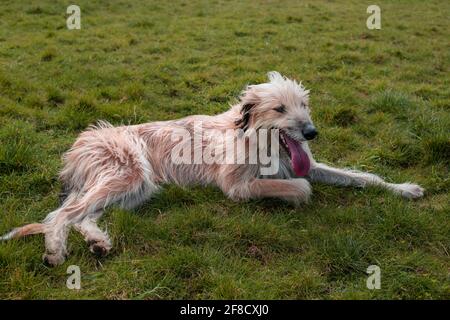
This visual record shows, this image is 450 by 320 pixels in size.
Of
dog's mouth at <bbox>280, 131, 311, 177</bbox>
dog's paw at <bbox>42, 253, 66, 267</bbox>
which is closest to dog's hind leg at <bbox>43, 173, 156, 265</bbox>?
dog's paw at <bbox>42, 253, 66, 267</bbox>

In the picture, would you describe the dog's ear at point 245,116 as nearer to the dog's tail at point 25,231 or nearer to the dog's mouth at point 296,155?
the dog's mouth at point 296,155

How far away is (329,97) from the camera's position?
28.9 ft

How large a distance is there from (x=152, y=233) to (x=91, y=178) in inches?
42.4

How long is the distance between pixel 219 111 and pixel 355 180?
3023 mm

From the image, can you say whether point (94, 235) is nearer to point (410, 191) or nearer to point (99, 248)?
point (99, 248)

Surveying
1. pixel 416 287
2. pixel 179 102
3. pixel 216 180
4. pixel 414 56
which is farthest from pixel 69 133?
pixel 414 56

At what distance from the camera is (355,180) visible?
5824 millimetres

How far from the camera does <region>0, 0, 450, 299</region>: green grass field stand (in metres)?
4.28

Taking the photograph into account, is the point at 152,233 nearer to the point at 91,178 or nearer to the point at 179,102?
the point at 91,178

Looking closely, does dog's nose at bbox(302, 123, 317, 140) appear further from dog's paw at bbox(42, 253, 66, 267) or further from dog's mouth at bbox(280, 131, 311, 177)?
dog's paw at bbox(42, 253, 66, 267)

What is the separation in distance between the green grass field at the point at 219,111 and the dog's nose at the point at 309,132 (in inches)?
31.9

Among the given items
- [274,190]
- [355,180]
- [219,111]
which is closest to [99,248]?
[274,190]

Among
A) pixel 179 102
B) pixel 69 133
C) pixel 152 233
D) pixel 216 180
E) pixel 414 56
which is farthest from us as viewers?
pixel 414 56
